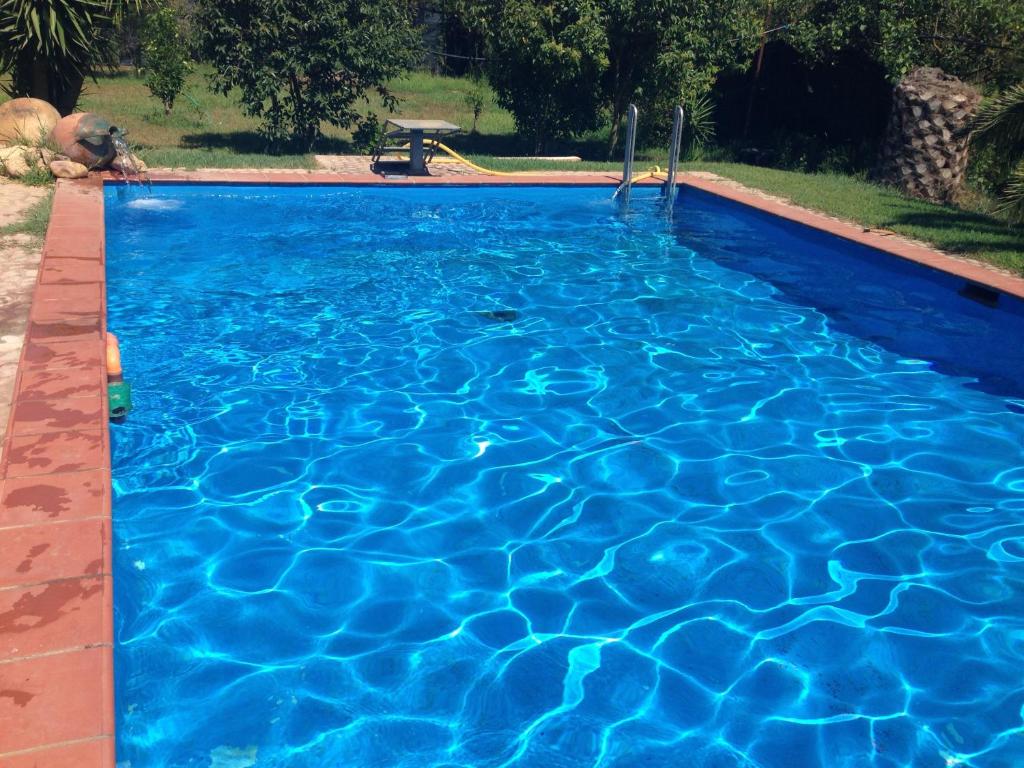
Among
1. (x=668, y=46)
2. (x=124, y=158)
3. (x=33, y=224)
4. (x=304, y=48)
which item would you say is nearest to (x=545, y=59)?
(x=668, y=46)

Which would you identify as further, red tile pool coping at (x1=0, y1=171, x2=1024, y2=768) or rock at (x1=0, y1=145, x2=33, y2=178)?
rock at (x1=0, y1=145, x2=33, y2=178)

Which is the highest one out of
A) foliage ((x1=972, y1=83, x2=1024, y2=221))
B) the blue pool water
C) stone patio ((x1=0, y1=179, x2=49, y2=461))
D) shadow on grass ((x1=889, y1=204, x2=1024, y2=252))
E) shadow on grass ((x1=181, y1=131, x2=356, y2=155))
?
foliage ((x1=972, y1=83, x2=1024, y2=221))

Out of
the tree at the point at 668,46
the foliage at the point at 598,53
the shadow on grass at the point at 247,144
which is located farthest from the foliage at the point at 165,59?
the tree at the point at 668,46

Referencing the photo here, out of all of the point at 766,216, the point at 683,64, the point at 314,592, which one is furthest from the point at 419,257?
the point at 683,64

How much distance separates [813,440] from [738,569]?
1.72 meters

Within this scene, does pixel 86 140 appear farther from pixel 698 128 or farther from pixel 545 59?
pixel 698 128

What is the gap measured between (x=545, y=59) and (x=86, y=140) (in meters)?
6.80

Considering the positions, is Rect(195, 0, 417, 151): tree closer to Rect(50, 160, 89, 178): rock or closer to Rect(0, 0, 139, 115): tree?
Rect(0, 0, 139, 115): tree

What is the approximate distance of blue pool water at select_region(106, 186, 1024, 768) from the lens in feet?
11.7

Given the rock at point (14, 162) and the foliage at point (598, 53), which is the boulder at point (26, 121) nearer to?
→ the rock at point (14, 162)

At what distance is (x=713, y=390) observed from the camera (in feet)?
21.8

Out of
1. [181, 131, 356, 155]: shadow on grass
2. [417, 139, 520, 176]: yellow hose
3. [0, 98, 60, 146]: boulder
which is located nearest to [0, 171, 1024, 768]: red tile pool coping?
[0, 98, 60, 146]: boulder

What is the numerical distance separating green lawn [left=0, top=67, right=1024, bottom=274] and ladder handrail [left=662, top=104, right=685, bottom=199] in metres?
1.36

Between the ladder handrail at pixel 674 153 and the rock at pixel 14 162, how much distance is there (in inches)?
310
